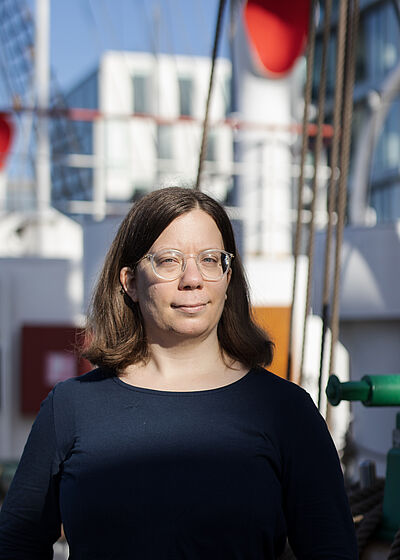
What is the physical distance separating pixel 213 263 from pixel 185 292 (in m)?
0.06

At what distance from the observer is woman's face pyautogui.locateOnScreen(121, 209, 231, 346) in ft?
3.49

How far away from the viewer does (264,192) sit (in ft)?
19.1

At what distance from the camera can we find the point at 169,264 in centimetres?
108

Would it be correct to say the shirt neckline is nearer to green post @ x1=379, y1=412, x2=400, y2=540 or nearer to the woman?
the woman

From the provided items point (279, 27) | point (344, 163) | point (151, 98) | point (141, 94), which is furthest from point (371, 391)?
point (141, 94)

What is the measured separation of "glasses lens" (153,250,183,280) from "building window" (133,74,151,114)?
16302 millimetres

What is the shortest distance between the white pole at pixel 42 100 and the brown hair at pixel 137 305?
597 centimetres

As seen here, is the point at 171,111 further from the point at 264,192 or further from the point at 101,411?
the point at 101,411

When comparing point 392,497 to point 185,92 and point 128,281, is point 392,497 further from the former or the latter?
point 185,92

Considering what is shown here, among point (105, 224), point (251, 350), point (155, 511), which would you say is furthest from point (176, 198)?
point (105, 224)

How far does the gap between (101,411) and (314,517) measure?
11.6 inches

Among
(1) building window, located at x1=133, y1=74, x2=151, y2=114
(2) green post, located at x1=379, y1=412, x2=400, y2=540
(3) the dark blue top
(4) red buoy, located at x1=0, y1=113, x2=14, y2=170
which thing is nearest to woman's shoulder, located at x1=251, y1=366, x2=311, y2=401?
(3) the dark blue top

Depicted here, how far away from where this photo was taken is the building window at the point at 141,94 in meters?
17.0

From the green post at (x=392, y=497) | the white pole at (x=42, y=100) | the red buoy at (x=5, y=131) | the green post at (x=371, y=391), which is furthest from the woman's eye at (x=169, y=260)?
the red buoy at (x=5, y=131)
